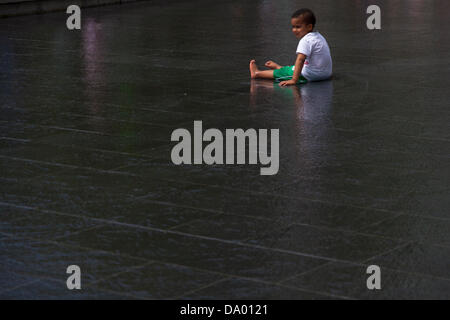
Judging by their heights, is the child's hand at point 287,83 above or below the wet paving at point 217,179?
above

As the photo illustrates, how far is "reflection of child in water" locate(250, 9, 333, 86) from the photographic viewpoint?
9.92 meters

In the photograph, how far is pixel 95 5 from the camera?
17.5 meters

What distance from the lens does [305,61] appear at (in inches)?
399

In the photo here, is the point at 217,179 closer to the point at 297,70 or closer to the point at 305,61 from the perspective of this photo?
the point at 297,70

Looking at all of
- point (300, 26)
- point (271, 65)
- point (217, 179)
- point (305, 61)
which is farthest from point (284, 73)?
point (217, 179)

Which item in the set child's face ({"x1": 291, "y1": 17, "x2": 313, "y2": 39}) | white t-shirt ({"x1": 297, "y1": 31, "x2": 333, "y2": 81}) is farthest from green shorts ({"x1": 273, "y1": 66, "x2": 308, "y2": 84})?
child's face ({"x1": 291, "y1": 17, "x2": 313, "y2": 39})

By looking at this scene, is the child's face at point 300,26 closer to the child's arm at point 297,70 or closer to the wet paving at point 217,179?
the child's arm at point 297,70

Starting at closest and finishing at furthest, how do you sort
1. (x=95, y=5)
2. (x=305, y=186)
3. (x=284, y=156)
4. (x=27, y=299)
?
(x=27, y=299), (x=305, y=186), (x=284, y=156), (x=95, y=5)

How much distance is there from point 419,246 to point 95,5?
13.5 metres

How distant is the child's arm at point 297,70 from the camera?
389 inches

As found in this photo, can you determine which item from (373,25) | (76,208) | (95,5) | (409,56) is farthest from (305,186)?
(95,5)

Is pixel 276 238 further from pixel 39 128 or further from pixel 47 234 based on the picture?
pixel 39 128

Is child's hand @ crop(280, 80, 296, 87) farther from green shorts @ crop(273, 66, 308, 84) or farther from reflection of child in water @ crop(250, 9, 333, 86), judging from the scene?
green shorts @ crop(273, 66, 308, 84)

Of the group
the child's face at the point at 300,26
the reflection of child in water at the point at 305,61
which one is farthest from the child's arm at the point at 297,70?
the child's face at the point at 300,26
